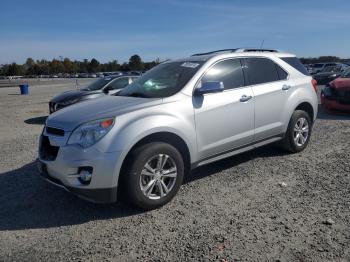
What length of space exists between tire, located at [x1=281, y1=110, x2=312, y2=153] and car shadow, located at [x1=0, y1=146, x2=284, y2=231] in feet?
4.32

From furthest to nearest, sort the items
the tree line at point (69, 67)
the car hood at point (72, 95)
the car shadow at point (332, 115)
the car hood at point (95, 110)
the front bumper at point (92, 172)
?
the tree line at point (69, 67), the car hood at point (72, 95), the car shadow at point (332, 115), the car hood at point (95, 110), the front bumper at point (92, 172)

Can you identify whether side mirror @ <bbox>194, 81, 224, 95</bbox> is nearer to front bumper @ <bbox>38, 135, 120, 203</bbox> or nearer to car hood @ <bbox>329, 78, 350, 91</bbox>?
front bumper @ <bbox>38, 135, 120, 203</bbox>

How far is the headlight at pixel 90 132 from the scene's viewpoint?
4.02m

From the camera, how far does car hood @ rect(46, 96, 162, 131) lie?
422 cm

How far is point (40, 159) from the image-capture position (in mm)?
4520

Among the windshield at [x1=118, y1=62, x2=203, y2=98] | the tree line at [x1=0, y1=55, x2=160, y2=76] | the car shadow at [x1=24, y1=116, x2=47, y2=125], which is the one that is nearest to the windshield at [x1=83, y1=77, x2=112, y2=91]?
the car shadow at [x1=24, y1=116, x2=47, y2=125]

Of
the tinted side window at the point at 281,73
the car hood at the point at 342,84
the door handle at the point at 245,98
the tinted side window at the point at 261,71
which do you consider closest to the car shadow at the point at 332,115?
the car hood at the point at 342,84

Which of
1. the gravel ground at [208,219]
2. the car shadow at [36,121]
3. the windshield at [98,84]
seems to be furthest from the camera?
the windshield at [98,84]

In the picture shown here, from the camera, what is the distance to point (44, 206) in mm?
4594

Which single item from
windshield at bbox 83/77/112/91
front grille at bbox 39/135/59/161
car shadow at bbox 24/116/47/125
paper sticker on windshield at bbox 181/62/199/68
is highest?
paper sticker on windshield at bbox 181/62/199/68

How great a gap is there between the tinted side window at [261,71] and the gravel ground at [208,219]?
1.35m

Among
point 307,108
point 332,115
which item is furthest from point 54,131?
point 332,115

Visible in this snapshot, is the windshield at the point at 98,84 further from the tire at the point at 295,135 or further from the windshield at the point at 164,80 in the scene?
the tire at the point at 295,135

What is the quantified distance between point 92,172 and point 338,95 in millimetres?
9151
